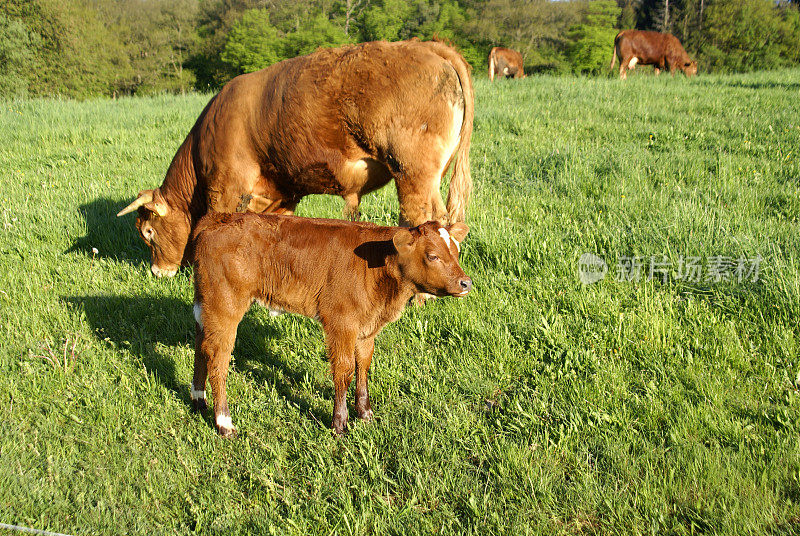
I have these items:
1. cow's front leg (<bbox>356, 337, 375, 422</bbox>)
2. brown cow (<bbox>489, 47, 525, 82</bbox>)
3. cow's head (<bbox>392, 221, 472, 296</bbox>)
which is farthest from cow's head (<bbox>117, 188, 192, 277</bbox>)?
brown cow (<bbox>489, 47, 525, 82</bbox>)

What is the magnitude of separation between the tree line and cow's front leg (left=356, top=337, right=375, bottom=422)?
145 ft

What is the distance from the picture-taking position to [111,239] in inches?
290

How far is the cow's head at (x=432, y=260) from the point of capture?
3359 millimetres

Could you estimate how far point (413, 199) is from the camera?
5.27 metres

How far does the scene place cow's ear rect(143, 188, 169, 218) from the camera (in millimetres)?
6141

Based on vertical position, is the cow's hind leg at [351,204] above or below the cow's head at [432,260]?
below

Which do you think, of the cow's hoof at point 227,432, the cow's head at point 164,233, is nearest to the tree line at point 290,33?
the cow's head at point 164,233

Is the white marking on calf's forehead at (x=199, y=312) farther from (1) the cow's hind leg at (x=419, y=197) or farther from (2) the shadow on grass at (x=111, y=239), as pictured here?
(2) the shadow on grass at (x=111, y=239)

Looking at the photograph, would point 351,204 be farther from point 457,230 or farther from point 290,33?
point 290,33

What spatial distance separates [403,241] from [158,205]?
A: 3.89 meters

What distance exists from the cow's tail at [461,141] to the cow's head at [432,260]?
7.31 feet

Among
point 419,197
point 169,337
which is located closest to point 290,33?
point 419,197

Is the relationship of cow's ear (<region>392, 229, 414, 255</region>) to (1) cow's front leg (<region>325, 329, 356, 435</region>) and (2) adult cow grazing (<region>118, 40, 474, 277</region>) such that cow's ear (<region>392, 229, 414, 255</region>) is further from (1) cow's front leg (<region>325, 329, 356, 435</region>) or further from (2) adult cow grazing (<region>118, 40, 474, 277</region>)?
(2) adult cow grazing (<region>118, 40, 474, 277</region>)

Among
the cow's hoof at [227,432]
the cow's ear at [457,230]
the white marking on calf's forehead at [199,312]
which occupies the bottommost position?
the cow's hoof at [227,432]
